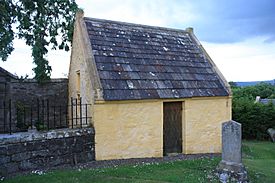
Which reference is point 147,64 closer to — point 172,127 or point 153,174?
point 172,127

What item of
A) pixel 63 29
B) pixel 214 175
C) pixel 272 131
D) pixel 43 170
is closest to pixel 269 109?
pixel 272 131

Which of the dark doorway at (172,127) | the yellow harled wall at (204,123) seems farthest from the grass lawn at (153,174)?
the yellow harled wall at (204,123)

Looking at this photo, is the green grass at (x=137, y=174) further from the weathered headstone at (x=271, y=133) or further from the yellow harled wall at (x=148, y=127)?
the weathered headstone at (x=271, y=133)

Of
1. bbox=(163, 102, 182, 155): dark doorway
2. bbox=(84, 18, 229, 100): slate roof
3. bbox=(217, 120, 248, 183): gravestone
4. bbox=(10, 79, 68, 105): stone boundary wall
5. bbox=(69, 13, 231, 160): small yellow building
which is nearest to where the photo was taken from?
bbox=(217, 120, 248, 183): gravestone

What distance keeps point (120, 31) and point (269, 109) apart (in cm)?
1300

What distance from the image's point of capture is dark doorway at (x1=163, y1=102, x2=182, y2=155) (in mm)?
12812

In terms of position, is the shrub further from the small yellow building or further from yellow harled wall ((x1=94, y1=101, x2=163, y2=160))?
yellow harled wall ((x1=94, y1=101, x2=163, y2=160))

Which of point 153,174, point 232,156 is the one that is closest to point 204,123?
point 232,156

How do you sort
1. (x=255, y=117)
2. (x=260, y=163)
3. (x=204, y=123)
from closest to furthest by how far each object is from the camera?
(x=260, y=163)
(x=204, y=123)
(x=255, y=117)

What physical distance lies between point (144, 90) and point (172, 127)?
2.24 metres

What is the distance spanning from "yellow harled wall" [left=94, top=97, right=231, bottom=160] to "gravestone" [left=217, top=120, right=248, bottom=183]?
132 inches

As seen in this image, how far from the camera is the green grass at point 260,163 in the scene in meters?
9.53

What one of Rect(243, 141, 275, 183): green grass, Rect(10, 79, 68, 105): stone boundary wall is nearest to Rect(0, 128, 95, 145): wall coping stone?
Rect(10, 79, 68, 105): stone boundary wall

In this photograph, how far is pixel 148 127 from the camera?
39.3 feet
